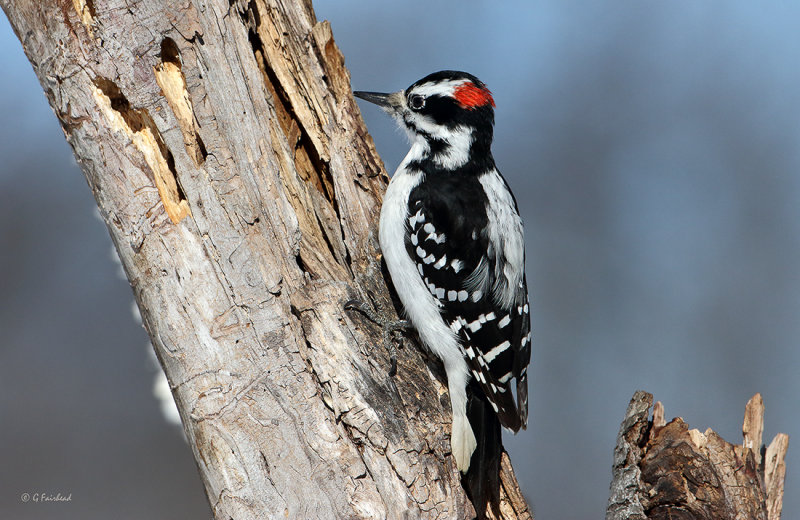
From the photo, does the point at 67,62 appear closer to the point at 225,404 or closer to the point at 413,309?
the point at 225,404

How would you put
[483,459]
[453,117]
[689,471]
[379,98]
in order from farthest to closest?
[379,98], [453,117], [483,459], [689,471]

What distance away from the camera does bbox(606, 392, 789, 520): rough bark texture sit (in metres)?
2.21

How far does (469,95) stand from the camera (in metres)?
3.20

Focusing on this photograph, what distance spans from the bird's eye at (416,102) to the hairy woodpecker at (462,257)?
0.11 meters

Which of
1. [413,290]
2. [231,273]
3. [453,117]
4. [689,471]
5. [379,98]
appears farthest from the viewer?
[379,98]

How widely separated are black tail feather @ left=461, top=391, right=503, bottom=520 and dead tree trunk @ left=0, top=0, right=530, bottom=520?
0.47ft

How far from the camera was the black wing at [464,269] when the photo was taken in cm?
287

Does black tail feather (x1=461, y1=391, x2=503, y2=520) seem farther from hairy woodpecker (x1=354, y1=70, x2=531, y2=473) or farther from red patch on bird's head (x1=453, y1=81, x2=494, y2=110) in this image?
red patch on bird's head (x1=453, y1=81, x2=494, y2=110)

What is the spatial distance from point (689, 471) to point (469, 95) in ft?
6.40

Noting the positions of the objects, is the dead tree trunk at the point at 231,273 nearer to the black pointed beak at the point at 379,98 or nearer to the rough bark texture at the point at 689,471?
the rough bark texture at the point at 689,471

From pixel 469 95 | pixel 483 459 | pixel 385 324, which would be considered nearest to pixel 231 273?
pixel 385 324

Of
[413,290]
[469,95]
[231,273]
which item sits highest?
[469,95]

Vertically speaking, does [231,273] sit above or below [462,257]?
below

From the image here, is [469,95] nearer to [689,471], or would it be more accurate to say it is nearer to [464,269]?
[464,269]
